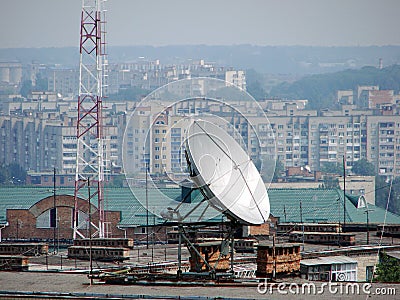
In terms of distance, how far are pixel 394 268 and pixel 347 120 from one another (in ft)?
496

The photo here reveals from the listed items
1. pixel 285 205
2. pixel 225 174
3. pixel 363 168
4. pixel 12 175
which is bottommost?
pixel 12 175

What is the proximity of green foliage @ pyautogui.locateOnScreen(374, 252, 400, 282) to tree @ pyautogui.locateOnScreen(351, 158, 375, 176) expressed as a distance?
391ft

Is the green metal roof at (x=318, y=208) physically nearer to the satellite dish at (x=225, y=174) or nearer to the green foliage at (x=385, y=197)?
the satellite dish at (x=225, y=174)

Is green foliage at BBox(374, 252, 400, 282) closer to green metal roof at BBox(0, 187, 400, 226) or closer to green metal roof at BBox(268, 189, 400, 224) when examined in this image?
green metal roof at BBox(0, 187, 400, 226)

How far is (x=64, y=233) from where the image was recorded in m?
48.8

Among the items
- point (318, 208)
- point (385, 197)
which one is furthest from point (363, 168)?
point (318, 208)

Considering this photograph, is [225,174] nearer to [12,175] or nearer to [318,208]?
[318,208]

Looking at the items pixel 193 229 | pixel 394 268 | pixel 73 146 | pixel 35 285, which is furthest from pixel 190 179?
pixel 73 146

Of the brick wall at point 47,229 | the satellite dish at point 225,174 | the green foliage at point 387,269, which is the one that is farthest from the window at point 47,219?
the satellite dish at point 225,174

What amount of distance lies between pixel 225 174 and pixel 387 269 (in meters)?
5.20

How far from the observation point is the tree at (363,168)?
153 meters

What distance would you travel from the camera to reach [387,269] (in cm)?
3067

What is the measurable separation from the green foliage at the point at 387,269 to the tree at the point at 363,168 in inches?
4690

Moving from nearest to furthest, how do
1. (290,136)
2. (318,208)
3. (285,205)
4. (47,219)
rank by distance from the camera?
(47,219), (285,205), (318,208), (290,136)
